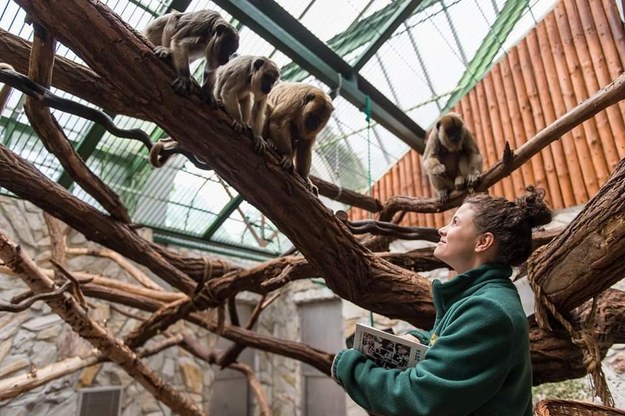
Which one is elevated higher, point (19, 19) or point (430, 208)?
point (19, 19)

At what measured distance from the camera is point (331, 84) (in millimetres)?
5188

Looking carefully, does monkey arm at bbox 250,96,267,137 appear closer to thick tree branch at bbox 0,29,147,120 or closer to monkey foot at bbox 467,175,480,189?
thick tree branch at bbox 0,29,147,120

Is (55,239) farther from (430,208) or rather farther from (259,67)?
(430,208)

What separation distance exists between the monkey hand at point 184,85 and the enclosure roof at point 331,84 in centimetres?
266

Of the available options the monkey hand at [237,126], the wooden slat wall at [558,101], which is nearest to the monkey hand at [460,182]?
the wooden slat wall at [558,101]

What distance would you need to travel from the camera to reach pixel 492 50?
6.14 metres

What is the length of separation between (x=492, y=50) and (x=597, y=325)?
16.3 feet

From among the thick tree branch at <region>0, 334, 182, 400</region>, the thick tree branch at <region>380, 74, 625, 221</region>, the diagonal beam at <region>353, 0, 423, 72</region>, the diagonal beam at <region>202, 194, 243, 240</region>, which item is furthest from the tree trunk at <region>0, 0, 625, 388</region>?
the diagonal beam at <region>202, 194, 243, 240</region>

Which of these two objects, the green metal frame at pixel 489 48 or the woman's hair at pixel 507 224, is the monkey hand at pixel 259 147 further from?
the green metal frame at pixel 489 48

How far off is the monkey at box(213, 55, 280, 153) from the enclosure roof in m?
1.95

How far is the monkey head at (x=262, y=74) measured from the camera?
2518 millimetres

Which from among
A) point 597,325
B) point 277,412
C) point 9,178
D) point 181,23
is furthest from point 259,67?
point 277,412

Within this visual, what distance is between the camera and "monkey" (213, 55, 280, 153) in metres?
2.47

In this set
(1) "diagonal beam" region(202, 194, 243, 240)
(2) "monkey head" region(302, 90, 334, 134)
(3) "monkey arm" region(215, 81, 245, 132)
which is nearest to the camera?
(3) "monkey arm" region(215, 81, 245, 132)
